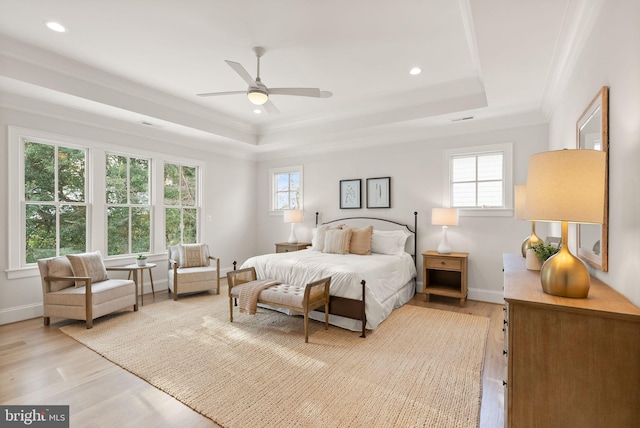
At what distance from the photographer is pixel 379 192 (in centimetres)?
554

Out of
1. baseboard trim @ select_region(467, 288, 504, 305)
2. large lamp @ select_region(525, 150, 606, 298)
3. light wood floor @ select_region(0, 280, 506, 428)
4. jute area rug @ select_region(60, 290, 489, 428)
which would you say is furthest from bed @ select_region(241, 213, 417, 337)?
large lamp @ select_region(525, 150, 606, 298)

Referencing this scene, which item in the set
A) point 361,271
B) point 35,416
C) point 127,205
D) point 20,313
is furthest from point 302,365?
point 127,205

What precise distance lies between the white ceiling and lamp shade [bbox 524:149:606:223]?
4.13ft

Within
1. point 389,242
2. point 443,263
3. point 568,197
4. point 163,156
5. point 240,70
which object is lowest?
point 443,263

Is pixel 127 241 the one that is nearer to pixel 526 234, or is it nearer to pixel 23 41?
pixel 23 41

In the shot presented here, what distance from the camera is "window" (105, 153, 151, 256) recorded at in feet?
15.7

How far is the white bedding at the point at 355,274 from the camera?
347 centimetres

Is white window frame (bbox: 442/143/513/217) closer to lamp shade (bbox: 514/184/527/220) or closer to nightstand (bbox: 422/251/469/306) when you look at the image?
nightstand (bbox: 422/251/469/306)

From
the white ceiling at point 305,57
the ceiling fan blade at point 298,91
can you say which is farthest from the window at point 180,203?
the ceiling fan blade at point 298,91

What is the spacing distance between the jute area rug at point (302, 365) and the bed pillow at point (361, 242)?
1064 mm

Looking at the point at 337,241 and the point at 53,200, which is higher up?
the point at 53,200

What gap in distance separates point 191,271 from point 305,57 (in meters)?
3.58

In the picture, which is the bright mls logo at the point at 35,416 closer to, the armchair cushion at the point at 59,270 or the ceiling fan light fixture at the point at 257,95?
the armchair cushion at the point at 59,270

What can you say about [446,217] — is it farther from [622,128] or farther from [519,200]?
[622,128]
